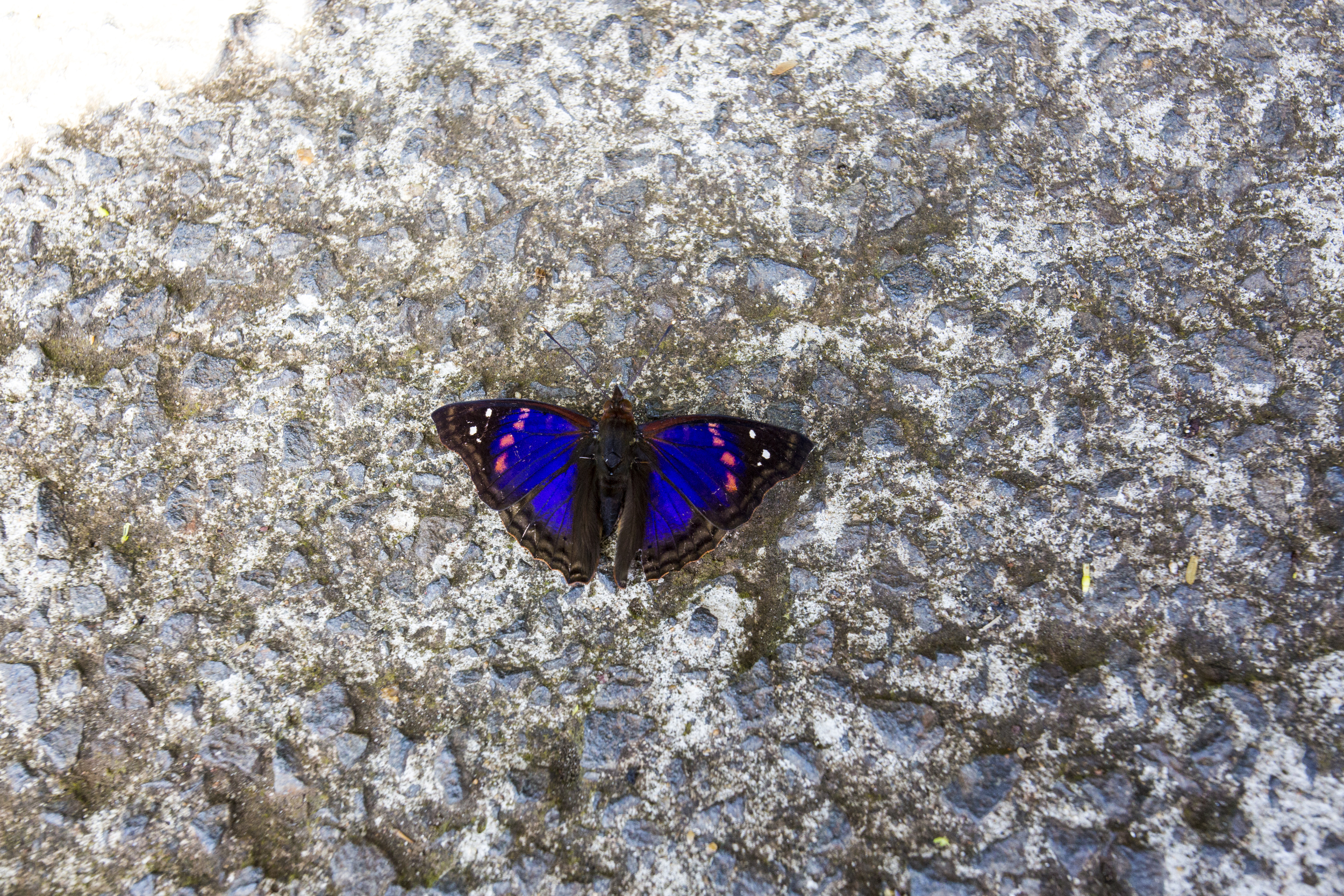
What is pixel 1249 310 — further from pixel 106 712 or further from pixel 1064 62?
pixel 106 712

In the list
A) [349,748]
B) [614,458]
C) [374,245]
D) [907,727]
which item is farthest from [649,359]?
[349,748]

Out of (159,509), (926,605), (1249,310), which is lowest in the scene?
(159,509)

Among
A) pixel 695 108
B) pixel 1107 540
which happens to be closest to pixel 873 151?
pixel 695 108

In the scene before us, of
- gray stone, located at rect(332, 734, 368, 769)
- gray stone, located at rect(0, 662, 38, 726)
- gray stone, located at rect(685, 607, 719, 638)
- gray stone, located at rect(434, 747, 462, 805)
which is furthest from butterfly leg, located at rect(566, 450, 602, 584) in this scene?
gray stone, located at rect(0, 662, 38, 726)

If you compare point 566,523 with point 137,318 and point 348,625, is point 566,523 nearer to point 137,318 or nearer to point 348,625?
point 348,625

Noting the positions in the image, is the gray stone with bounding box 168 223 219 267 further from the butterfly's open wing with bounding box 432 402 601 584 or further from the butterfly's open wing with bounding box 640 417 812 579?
the butterfly's open wing with bounding box 640 417 812 579

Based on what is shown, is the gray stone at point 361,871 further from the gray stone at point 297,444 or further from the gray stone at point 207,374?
the gray stone at point 207,374
